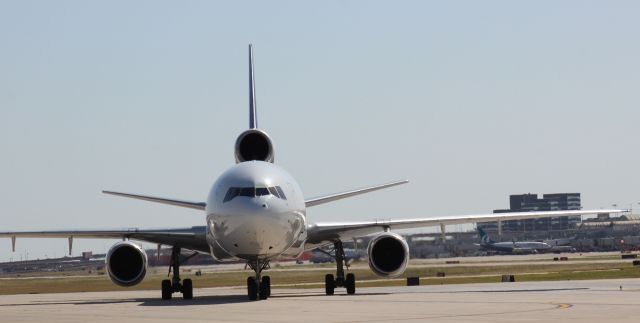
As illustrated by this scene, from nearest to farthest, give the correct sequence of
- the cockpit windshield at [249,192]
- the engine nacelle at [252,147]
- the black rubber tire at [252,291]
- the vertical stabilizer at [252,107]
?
the cockpit windshield at [249,192] → the black rubber tire at [252,291] → the engine nacelle at [252,147] → the vertical stabilizer at [252,107]

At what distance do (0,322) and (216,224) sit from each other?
8591 mm

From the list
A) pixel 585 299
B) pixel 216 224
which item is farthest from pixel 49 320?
pixel 585 299

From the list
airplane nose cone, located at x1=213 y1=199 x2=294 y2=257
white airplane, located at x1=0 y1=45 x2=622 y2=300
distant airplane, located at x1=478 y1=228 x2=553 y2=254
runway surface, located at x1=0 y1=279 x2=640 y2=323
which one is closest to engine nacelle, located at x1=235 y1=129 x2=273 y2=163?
white airplane, located at x1=0 y1=45 x2=622 y2=300

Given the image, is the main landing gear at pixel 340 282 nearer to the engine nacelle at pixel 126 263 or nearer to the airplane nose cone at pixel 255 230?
the airplane nose cone at pixel 255 230

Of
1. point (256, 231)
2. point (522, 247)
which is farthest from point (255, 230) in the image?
point (522, 247)

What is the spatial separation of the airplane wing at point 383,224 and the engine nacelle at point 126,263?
18.1ft

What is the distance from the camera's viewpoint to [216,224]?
3284cm

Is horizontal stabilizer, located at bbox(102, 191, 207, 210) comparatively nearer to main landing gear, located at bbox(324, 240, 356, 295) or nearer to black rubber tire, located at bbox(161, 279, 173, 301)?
black rubber tire, located at bbox(161, 279, 173, 301)

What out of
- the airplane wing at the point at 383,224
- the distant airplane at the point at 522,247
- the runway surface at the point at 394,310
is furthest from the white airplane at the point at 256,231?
the distant airplane at the point at 522,247

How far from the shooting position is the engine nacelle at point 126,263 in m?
35.8

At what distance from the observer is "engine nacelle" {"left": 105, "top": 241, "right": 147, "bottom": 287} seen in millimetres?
35750

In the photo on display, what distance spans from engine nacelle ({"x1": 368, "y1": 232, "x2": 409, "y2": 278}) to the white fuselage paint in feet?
10.2

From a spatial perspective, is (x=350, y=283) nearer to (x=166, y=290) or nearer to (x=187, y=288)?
(x=187, y=288)

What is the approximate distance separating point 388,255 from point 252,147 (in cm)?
609
